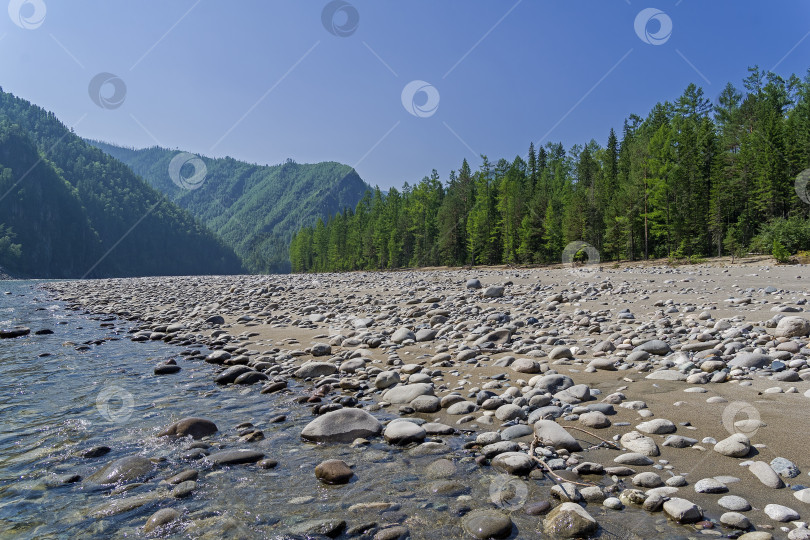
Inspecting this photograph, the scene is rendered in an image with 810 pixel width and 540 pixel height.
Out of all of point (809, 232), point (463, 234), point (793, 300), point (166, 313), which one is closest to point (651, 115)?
point (463, 234)

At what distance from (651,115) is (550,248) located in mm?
27839

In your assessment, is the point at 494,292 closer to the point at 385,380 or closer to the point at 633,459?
the point at 385,380

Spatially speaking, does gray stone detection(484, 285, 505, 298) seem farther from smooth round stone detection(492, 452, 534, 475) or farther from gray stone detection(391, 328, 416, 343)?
smooth round stone detection(492, 452, 534, 475)

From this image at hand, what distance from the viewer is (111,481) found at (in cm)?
345

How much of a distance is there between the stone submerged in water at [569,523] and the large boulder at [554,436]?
0.96 metres

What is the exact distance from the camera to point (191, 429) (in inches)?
174

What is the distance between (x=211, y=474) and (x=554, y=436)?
2960mm

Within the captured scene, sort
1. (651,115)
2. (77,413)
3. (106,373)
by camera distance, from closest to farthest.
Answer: (77,413) < (106,373) < (651,115)

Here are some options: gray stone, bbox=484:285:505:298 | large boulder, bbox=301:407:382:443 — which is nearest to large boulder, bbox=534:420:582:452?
large boulder, bbox=301:407:382:443

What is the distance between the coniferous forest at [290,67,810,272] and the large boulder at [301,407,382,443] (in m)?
29.7

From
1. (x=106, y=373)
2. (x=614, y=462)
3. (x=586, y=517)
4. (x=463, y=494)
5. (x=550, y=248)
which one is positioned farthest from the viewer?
(x=550, y=248)

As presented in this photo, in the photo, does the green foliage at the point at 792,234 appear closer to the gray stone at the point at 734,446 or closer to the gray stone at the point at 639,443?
the gray stone at the point at 734,446

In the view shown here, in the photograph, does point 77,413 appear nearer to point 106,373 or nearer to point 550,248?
point 106,373

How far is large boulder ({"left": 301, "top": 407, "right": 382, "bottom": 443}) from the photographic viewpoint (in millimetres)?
4215
